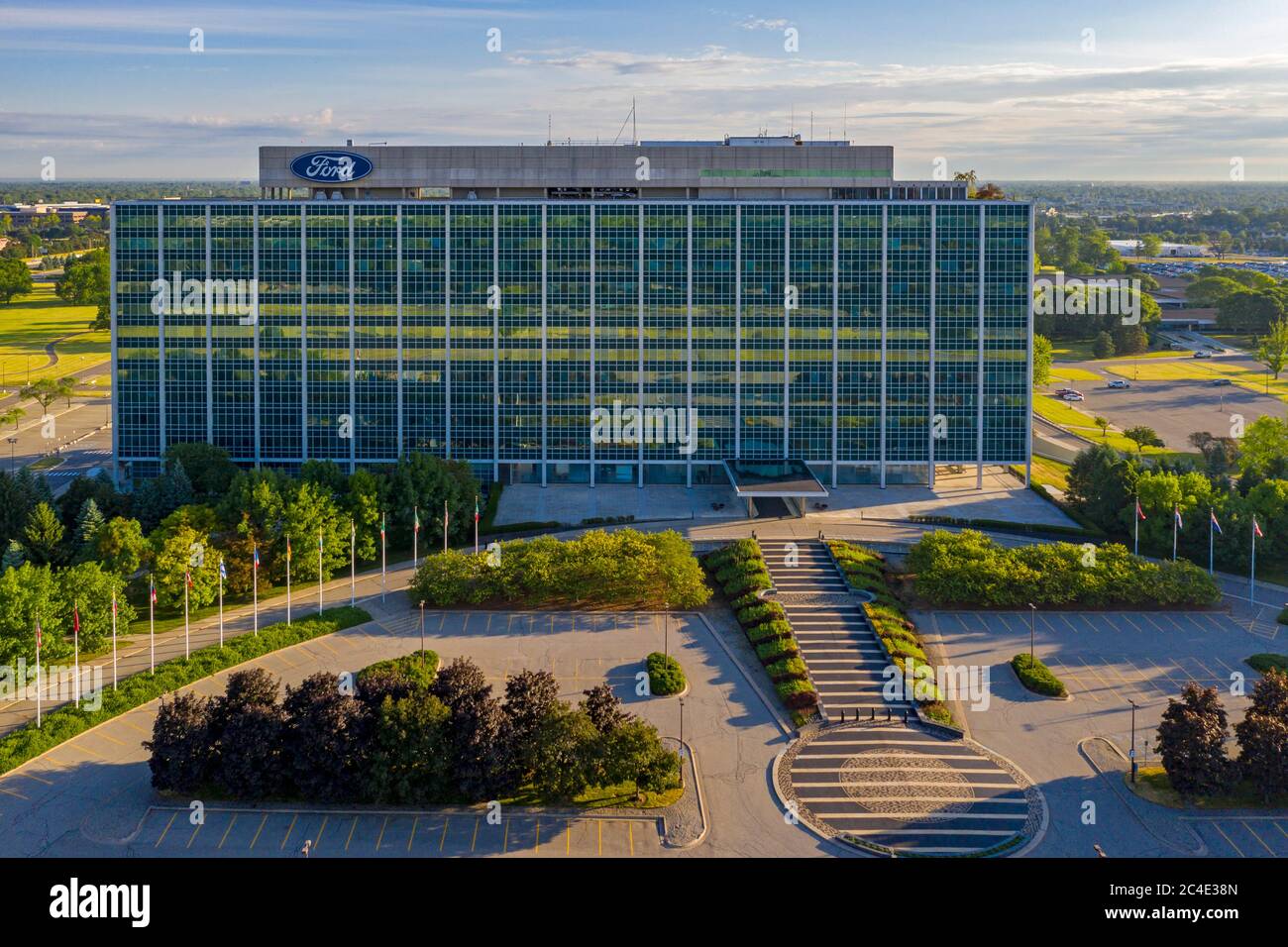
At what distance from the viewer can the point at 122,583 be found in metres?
76.6

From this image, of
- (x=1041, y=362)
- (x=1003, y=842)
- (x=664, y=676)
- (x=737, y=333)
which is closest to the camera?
(x=1003, y=842)

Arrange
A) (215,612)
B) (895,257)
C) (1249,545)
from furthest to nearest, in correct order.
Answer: (895,257) → (1249,545) → (215,612)

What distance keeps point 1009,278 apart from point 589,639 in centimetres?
5605

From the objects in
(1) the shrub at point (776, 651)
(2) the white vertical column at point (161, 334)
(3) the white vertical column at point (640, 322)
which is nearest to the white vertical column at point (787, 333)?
(3) the white vertical column at point (640, 322)

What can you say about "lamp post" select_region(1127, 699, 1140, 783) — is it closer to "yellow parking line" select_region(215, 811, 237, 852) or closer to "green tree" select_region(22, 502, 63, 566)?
A: "yellow parking line" select_region(215, 811, 237, 852)

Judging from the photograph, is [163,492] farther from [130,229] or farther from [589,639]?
[589,639]

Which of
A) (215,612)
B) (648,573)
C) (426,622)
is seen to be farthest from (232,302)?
(648,573)

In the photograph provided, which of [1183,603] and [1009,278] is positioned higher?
[1009,278]

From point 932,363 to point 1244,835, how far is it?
60709mm

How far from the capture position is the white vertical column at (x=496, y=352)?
110m

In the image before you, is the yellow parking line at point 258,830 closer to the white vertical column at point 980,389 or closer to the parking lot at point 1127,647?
the parking lot at point 1127,647

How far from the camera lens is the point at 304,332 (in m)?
111

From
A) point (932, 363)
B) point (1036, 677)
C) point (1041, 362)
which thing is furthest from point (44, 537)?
point (1041, 362)

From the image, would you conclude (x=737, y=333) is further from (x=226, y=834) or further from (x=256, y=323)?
(x=226, y=834)
